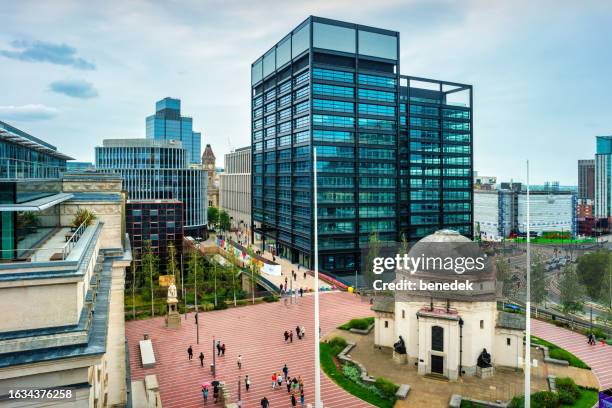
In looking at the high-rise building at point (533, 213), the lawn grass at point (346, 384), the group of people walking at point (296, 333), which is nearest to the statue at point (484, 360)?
the lawn grass at point (346, 384)

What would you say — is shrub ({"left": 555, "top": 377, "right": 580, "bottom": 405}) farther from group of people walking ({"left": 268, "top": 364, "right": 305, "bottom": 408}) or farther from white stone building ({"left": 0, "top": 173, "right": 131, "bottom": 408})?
white stone building ({"left": 0, "top": 173, "right": 131, "bottom": 408})

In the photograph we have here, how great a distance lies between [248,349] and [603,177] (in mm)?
206490

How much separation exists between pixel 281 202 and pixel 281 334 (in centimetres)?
4950

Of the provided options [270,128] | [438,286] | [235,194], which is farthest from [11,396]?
[235,194]

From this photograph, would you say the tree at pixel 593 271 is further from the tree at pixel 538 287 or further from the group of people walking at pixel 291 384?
the group of people walking at pixel 291 384

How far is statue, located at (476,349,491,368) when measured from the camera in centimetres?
3669

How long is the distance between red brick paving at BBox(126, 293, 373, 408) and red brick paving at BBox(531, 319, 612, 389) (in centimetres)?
1958

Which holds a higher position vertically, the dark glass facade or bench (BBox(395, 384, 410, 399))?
the dark glass facade

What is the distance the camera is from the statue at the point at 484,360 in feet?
120

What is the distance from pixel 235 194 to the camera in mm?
173500

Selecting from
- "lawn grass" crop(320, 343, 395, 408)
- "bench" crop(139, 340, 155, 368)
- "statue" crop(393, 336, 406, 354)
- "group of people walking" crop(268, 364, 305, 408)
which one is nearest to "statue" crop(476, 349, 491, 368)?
"statue" crop(393, 336, 406, 354)

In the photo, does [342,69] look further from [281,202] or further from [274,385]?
[274,385]

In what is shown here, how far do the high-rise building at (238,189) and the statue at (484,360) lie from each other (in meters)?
115

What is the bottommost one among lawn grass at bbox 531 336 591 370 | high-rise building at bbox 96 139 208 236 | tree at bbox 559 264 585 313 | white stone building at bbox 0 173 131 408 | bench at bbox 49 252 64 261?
lawn grass at bbox 531 336 591 370
